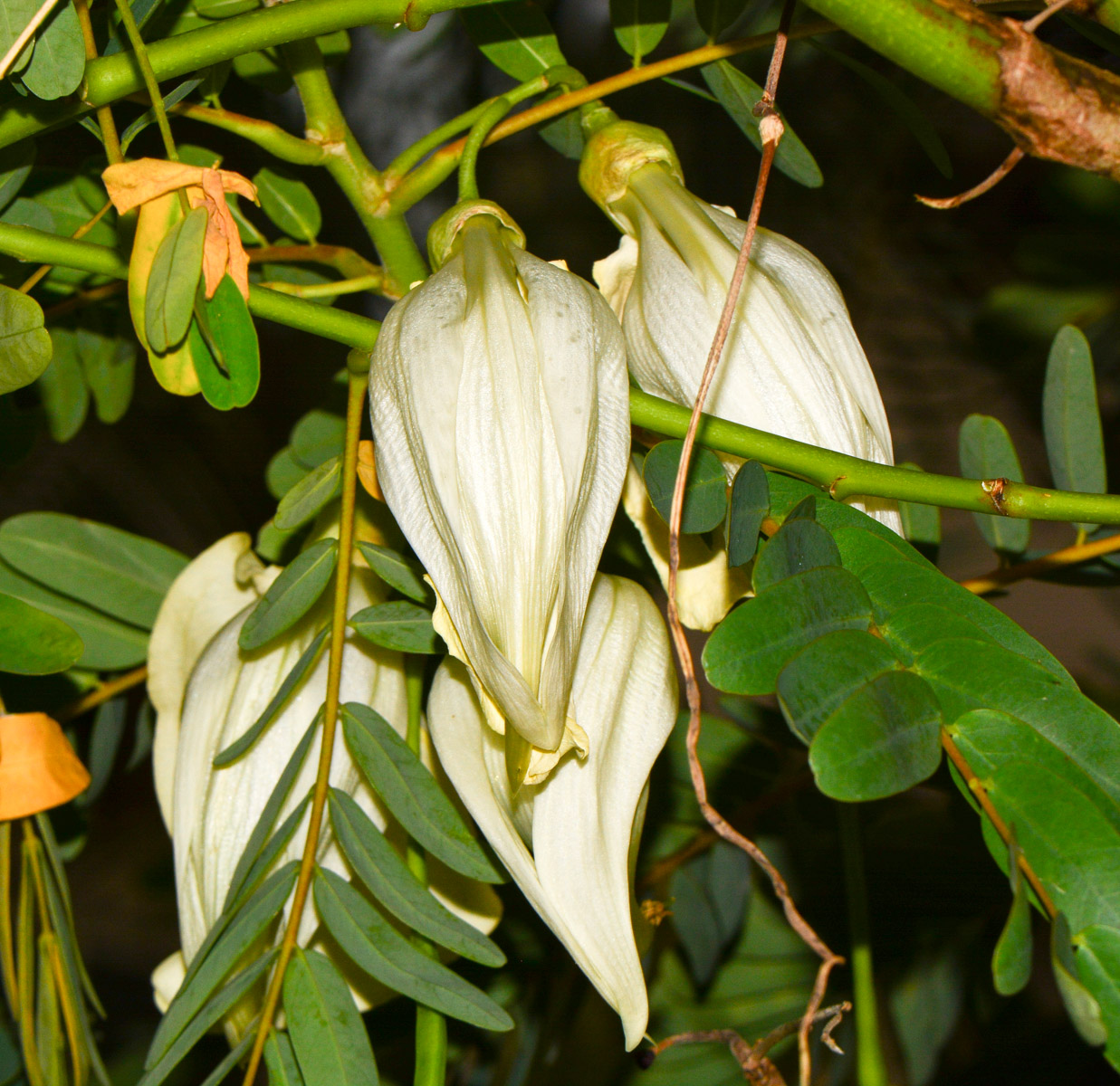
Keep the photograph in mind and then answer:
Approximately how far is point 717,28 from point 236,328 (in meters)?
0.20

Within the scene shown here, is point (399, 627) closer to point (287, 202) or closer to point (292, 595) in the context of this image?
point (292, 595)


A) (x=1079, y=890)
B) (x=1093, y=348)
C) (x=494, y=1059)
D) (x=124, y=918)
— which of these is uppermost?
(x=1079, y=890)

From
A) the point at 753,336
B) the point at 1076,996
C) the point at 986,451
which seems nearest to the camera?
the point at 1076,996


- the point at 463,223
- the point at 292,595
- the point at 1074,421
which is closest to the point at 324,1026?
the point at 292,595

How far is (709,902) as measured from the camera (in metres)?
0.45

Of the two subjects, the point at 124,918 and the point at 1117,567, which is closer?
the point at 1117,567

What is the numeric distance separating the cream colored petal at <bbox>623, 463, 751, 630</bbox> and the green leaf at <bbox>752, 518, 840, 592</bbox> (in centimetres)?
5

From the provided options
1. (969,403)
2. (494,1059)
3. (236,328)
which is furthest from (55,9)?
(969,403)

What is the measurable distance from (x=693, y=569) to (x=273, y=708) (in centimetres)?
13

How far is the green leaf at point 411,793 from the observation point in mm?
298

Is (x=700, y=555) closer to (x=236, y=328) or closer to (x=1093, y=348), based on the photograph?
(x=236, y=328)

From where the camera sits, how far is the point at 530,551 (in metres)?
0.24

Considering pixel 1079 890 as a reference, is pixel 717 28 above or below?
above

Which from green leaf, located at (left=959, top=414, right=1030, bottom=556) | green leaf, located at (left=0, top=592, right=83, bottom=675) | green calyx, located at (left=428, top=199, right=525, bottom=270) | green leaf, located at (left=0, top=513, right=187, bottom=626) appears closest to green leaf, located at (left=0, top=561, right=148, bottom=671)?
green leaf, located at (left=0, top=513, right=187, bottom=626)
